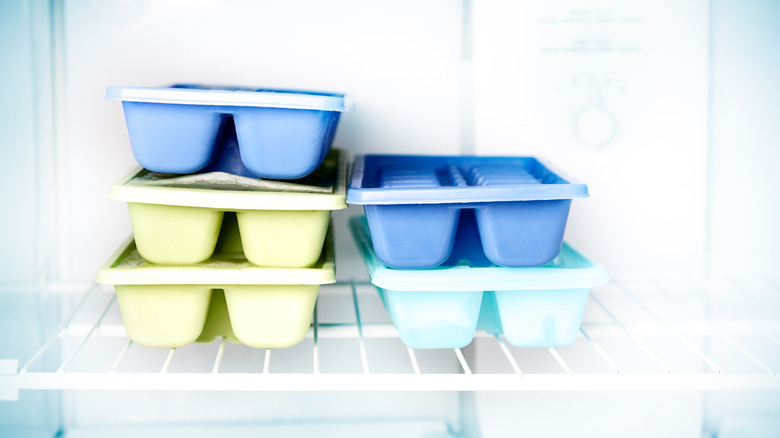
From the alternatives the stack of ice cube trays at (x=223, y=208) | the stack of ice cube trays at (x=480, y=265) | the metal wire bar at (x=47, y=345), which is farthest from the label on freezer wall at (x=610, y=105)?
the metal wire bar at (x=47, y=345)

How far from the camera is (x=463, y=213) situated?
953 mm

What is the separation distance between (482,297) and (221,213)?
38 centimetres

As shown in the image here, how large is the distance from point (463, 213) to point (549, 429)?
503mm

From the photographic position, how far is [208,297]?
0.89m

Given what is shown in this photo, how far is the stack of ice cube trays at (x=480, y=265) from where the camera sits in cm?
81

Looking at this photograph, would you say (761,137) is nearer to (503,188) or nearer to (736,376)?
(736,376)

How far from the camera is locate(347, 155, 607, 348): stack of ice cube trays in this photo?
81 cm

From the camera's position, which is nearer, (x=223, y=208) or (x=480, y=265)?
(x=223, y=208)

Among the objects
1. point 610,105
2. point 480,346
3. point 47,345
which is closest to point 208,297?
point 47,345

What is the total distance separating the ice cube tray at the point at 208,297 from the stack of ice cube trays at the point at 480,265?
11cm

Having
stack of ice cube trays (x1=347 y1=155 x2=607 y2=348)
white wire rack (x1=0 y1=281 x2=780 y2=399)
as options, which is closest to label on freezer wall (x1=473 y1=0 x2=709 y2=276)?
white wire rack (x1=0 y1=281 x2=780 y2=399)

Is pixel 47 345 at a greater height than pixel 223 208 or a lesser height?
lesser

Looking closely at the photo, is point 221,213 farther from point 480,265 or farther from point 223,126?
point 480,265

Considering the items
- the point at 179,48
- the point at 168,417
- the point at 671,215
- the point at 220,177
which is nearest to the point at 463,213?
the point at 220,177
